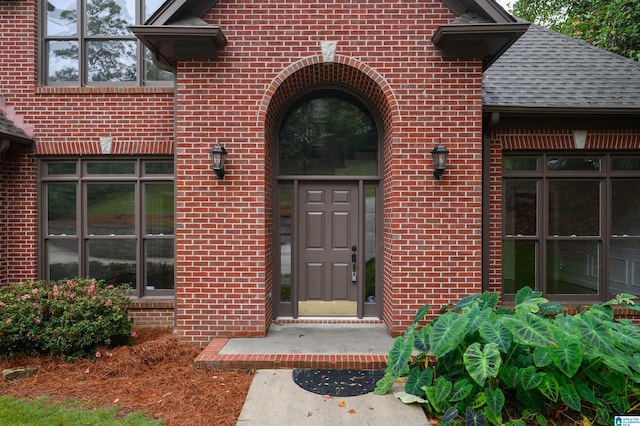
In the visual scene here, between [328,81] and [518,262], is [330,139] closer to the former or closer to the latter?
[328,81]

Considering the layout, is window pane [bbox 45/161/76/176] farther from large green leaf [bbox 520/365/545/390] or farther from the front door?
large green leaf [bbox 520/365/545/390]

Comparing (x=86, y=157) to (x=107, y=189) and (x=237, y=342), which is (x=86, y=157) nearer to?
(x=107, y=189)

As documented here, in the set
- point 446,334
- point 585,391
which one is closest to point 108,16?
point 446,334

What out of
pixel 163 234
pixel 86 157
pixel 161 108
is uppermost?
pixel 161 108

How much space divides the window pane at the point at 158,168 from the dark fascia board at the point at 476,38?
4.46m

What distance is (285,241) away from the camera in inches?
239

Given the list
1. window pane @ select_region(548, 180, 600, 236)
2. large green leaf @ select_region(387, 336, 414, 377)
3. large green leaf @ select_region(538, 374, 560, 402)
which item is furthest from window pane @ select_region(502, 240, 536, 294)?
large green leaf @ select_region(387, 336, 414, 377)

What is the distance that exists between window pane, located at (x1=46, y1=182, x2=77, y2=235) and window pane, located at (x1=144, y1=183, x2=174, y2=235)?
1225 mm

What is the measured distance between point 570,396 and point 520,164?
3.69 m

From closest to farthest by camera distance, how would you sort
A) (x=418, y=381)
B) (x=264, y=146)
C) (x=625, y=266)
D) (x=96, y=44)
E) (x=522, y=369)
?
(x=522, y=369)
(x=418, y=381)
(x=264, y=146)
(x=625, y=266)
(x=96, y=44)

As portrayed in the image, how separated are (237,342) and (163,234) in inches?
94.1

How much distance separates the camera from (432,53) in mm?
5355

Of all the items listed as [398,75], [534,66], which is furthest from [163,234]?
[534,66]

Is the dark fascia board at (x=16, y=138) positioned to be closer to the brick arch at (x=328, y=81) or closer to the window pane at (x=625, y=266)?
the brick arch at (x=328, y=81)
